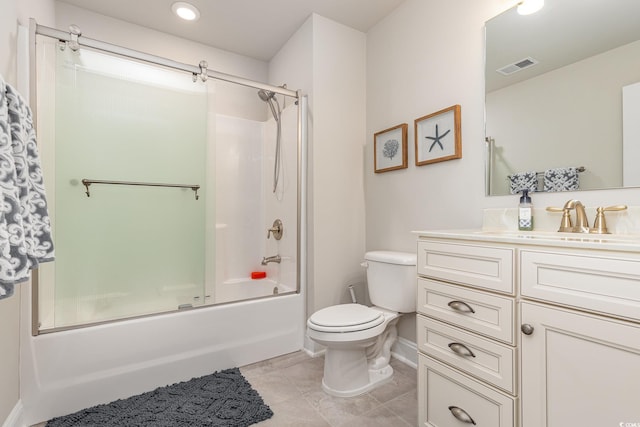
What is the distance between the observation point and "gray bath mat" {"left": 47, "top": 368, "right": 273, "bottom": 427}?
1417mm

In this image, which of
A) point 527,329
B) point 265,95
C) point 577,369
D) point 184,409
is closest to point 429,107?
point 265,95

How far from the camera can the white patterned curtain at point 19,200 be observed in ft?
2.48

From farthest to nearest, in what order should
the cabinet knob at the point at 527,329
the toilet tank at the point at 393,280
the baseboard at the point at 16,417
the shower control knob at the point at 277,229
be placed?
the shower control knob at the point at 277,229
the toilet tank at the point at 393,280
the baseboard at the point at 16,417
the cabinet knob at the point at 527,329

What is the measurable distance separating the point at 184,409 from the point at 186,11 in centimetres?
256

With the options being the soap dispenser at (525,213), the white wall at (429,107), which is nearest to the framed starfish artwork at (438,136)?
the white wall at (429,107)

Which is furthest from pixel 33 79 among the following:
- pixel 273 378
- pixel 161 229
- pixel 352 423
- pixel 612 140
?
pixel 612 140

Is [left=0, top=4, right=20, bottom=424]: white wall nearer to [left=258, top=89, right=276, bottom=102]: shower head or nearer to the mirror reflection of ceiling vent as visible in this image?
[left=258, top=89, right=276, bottom=102]: shower head

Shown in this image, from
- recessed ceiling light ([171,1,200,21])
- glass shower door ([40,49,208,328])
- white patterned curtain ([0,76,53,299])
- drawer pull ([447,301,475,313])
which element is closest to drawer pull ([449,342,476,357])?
drawer pull ([447,301,475,313])

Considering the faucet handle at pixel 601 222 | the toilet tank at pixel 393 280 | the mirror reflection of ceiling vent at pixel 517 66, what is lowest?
the toilet tank at pixel 393 280

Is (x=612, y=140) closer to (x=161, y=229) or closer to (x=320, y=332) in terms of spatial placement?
(x=320, y=332)

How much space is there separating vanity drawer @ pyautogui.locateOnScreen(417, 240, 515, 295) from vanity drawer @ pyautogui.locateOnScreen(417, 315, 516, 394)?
202 millimetres

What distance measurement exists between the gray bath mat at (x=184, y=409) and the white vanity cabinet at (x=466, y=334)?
830 mm

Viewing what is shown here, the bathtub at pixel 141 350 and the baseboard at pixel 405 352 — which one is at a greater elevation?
the bathtub at pixel 141 350

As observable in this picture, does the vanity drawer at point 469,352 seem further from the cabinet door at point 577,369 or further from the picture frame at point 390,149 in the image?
the picture frame at point 390,149
